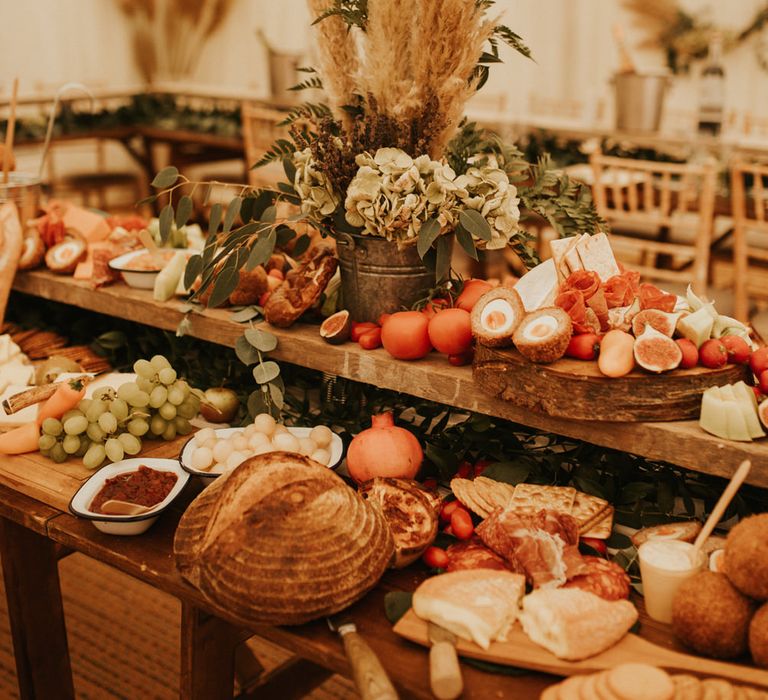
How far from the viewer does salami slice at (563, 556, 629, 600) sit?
1.33 m

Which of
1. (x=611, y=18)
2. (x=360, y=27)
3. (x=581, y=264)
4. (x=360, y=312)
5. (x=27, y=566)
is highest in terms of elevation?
(x=611, y=18)

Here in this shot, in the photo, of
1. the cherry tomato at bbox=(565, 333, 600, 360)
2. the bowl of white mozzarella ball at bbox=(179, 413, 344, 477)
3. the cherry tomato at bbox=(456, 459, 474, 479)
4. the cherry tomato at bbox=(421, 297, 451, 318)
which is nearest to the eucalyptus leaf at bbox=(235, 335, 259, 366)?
the bowl of white mozzarella ball at bbox=(179, 413, 344, 477)

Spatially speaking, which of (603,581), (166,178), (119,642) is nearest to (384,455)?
(603,581)

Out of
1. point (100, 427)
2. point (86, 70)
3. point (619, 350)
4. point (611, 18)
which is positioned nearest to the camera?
point (619, 350)

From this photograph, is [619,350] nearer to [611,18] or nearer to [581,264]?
[581,264]

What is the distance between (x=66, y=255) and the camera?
2338 mm

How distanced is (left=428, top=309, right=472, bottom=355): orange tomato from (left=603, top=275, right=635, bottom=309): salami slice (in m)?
0.26

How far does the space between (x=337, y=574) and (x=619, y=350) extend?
57cm

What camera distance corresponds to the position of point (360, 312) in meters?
1.81

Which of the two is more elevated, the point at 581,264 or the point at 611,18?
the point at 611,18

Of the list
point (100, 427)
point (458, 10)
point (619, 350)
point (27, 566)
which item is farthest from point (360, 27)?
Result: point (27, 566)

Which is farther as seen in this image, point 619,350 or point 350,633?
point 619,350

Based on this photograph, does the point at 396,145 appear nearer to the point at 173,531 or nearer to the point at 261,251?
the point at 261,251

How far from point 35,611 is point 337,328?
932mm
